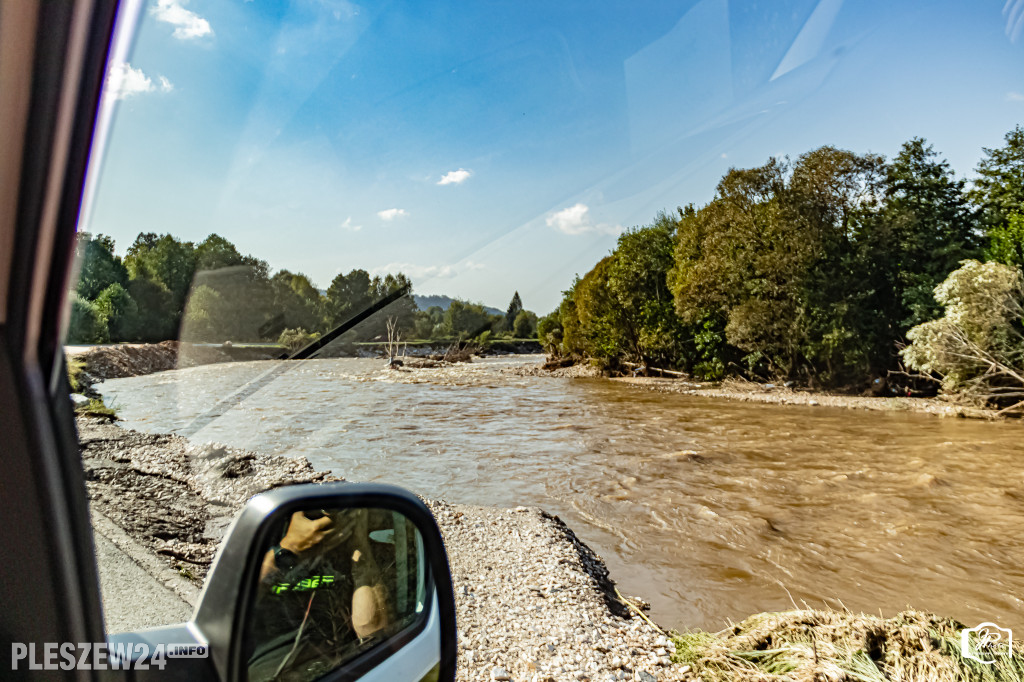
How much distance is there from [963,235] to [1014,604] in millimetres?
17459

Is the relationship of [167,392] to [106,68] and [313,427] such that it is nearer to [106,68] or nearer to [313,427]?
[106,68]

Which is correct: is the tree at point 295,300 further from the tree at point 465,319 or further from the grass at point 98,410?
the tree at point 465,319

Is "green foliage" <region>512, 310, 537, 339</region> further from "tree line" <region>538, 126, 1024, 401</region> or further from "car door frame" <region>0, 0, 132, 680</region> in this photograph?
"car door frame" <region>0, 0, 132, 680</region>

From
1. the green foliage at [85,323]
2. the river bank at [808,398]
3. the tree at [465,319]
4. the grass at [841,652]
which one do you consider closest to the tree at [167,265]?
the green foliage at [85,323]

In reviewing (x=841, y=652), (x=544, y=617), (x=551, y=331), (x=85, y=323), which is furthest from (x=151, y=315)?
A: (x=551, y=331)

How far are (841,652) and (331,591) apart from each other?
125 inches

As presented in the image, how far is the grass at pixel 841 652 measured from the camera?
3.07 metres

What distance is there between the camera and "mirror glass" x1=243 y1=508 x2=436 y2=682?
1078 millimetres

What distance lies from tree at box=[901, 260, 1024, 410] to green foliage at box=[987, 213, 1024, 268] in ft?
2.19

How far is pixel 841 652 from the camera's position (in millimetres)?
3221

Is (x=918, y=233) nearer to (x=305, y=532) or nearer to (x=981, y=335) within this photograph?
(x=981, y=335)

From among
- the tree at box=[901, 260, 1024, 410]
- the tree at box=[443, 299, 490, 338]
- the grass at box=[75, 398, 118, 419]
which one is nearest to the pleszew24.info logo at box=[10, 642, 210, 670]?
the grass at box=[75, 398, 118, 419]

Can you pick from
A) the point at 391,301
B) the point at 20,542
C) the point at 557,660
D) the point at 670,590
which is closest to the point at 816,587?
the point at 670,590

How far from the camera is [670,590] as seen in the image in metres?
5.32
